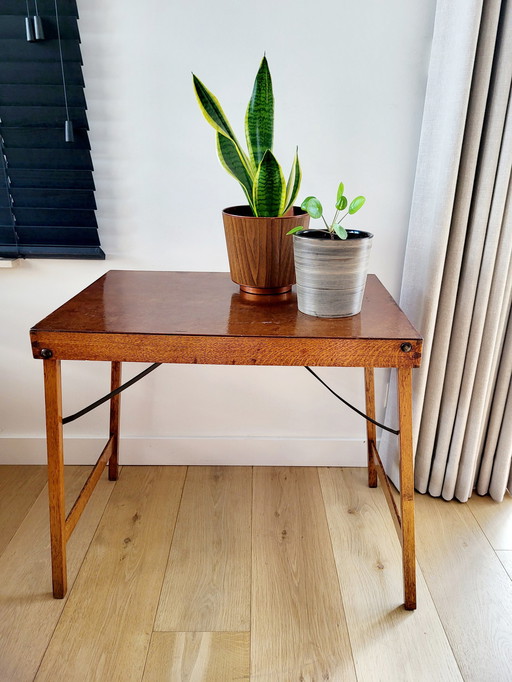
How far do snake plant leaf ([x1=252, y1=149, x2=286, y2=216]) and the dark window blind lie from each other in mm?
565

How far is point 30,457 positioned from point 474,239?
1512 mm

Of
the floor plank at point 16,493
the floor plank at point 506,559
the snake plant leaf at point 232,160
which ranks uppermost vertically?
the snake plant leaf at point 232,160

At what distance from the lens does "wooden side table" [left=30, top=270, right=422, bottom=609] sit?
1.04m

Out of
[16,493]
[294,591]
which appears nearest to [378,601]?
[294,591]

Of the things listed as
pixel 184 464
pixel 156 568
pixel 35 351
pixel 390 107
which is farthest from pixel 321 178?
pixel 156 568

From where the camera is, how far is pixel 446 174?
1.31 metres

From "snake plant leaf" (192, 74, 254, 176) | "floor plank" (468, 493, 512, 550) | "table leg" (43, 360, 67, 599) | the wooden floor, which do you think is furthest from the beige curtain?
"table leg" (43, 360, 67, 599)

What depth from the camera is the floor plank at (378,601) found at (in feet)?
3.59

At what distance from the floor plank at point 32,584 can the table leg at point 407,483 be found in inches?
31.3

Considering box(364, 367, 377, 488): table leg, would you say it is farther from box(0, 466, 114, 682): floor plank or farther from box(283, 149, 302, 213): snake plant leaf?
box(0, 466, 114, 682): floor plank

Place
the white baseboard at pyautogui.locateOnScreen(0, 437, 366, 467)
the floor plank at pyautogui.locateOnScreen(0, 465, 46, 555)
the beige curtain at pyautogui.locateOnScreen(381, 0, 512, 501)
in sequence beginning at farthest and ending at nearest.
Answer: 1. the white baseboard at pyautogui.locateOnScreen(0, 437, 366, 467)
2. the floor plank at pyautogui.locateOnScreen(0, 465, 46, 555)
3. the beige curtain at pyautogui.locateOnScreen(381, 0, 512, 501)

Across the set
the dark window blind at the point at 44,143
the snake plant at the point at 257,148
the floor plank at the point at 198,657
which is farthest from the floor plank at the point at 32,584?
the snake plant at the point at 257,148

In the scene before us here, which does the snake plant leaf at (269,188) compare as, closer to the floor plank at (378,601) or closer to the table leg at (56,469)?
the table leg at (56,469)

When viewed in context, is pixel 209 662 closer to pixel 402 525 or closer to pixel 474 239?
pixel 402 525
